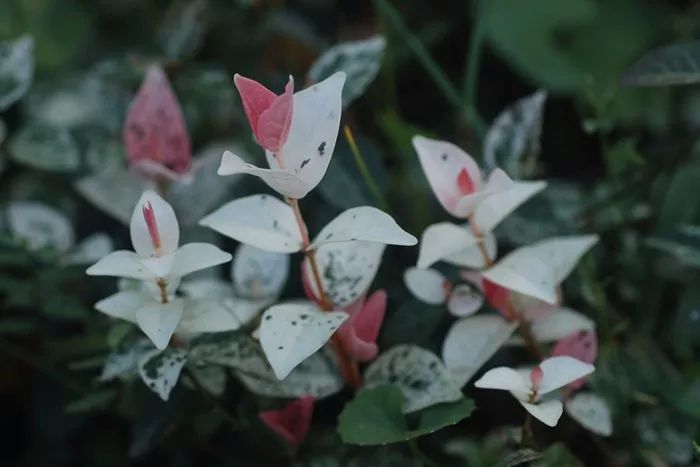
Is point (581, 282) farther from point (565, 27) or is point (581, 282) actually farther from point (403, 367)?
point (565, 27)

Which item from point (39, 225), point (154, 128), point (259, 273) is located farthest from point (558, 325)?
point (39, 225)

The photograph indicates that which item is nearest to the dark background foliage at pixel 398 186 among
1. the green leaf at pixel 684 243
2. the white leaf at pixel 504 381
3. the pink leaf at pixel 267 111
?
the green leaf at pixel 684 243

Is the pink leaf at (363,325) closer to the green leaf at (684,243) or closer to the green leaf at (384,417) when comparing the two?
the green leaf at (384,417)

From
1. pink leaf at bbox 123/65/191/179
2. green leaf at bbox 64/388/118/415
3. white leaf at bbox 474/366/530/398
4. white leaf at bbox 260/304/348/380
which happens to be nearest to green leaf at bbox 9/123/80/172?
pink leaf at bbox 123/65/191/179

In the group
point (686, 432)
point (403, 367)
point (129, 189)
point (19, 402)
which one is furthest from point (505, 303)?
point (19, 402)

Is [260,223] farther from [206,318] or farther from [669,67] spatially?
[669,67]

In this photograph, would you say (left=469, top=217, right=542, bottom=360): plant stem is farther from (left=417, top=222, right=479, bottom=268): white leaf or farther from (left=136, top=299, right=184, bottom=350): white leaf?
(left=136, top=299, right=184, bottom=350): white leaf

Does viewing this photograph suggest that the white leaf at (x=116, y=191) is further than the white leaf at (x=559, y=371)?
Yes
